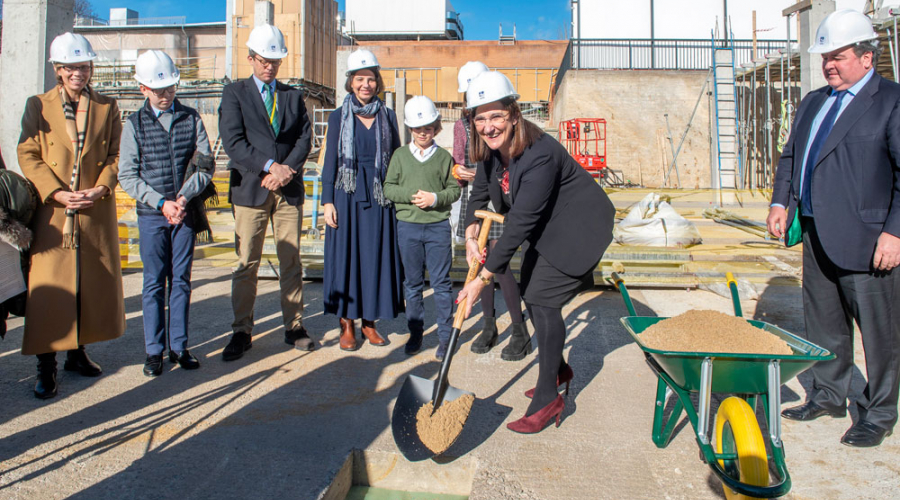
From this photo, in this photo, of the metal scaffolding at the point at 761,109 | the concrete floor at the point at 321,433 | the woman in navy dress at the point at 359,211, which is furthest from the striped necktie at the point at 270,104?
the metal scaffolding at the point at 761,109

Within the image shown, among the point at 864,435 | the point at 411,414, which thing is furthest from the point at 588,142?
the point at 411,414

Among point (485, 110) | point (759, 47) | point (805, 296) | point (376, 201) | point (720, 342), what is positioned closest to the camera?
point (720, 342)

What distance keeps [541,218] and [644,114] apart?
18274mm

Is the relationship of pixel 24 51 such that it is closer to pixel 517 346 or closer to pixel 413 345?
pixel 413 345

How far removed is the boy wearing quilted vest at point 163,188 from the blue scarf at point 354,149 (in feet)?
2.87

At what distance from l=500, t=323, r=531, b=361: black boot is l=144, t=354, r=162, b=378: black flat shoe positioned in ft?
7.18

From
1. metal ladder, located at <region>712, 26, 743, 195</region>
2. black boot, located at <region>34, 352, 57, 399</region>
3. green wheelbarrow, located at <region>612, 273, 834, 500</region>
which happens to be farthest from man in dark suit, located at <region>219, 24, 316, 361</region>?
metal ladder, located at <region>712, 26, 743, 195</region>

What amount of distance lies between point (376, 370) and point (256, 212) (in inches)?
53.2

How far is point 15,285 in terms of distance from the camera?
3.53m

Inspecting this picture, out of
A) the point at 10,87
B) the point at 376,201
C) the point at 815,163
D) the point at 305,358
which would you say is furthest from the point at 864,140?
the point at 10,87

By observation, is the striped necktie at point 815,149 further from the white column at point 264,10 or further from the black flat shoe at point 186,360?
the white column at point 264,10

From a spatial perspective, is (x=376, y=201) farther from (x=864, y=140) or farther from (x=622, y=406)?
(x=864, y=140)

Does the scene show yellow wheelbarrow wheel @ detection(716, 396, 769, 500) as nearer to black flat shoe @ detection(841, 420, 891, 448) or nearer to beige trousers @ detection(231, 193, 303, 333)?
black flat shoe @ detection(841, 420, 891, 448)

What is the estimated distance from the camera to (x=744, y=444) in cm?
236
